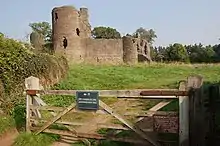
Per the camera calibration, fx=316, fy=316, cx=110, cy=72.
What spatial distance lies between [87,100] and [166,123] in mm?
1923

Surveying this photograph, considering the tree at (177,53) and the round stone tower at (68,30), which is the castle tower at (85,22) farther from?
the tree at (177,53)

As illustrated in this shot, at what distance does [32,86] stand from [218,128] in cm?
494

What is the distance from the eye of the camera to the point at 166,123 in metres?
6.31

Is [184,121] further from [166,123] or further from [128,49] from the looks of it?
[128,49]

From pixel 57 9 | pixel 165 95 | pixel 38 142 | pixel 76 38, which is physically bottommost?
pixel 38 142

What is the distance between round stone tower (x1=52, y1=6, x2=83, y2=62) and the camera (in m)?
38.7

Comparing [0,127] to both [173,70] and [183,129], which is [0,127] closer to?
[183,129]

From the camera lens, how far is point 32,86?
8.70 meters

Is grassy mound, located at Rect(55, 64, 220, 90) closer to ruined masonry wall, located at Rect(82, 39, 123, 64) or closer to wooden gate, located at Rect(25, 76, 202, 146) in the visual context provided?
wooden gate, located at Rect(25, 76, 202, 146)

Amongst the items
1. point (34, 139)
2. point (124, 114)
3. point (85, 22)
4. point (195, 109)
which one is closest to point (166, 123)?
point (195, 109)

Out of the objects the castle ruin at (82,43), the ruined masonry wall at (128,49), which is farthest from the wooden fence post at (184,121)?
the ruined masonry wall at (128,49)

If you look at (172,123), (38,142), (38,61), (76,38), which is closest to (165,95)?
(172,123)

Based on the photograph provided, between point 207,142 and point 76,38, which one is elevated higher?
point 76,38

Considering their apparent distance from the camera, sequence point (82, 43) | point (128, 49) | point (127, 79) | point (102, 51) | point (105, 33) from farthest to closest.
Result: point (105, 33), point (128, 49), point (82, 43), point (102, 51), point (127, 79)
